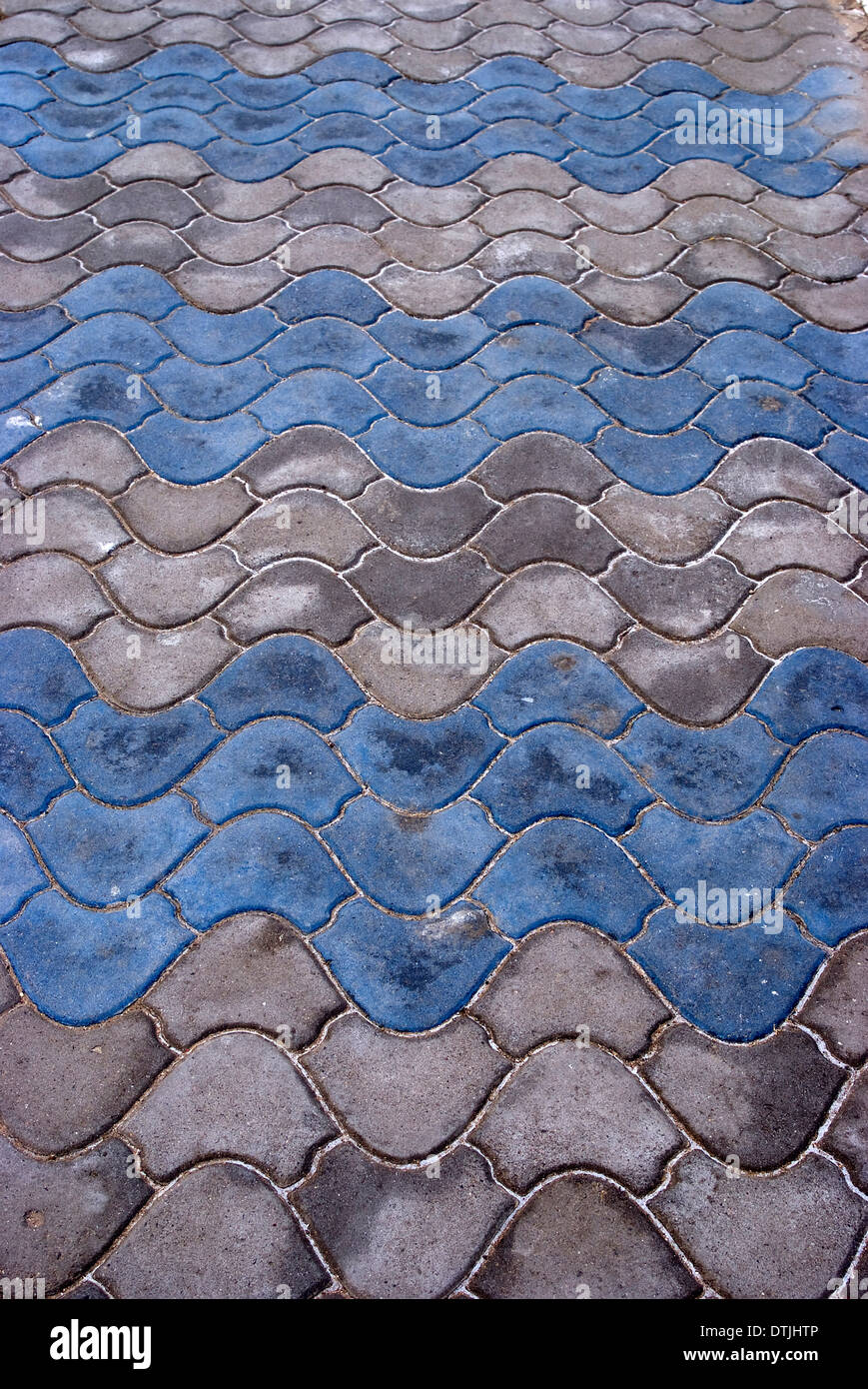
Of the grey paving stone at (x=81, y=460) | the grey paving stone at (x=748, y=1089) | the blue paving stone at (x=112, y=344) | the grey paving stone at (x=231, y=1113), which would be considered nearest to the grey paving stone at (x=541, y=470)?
the grey paving stone at (x=81, y=460)

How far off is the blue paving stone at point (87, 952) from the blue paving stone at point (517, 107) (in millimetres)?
4068

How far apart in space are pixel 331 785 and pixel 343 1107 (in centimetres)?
84

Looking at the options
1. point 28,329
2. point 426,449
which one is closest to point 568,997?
point 426,449

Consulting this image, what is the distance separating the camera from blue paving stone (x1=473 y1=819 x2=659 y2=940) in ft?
8.84

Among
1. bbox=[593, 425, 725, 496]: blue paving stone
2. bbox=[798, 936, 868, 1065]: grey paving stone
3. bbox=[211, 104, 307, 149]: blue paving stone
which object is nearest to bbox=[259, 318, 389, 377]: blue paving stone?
bbox=[593, 425, 725, 496]: blue paving stone

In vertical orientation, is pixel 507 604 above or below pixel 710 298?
below

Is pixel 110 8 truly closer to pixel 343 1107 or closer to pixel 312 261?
pixel 312 261

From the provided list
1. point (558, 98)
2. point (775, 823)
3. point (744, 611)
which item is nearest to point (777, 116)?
point (558, 98)

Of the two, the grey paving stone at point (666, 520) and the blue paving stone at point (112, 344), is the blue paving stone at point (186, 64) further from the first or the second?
the grey paving stone at point (666, 520)

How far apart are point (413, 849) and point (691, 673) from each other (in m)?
1.00

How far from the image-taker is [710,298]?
425 cm

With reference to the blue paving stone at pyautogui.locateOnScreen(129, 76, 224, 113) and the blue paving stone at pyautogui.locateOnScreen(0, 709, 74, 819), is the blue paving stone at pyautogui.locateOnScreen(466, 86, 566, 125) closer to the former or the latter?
the blue paving stone at pyautogui.locateOnScreen(129, 76, 224, 113)

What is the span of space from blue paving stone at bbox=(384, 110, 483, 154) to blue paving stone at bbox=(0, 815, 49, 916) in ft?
12.0

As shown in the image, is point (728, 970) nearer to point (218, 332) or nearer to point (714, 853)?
point (714, 853)
